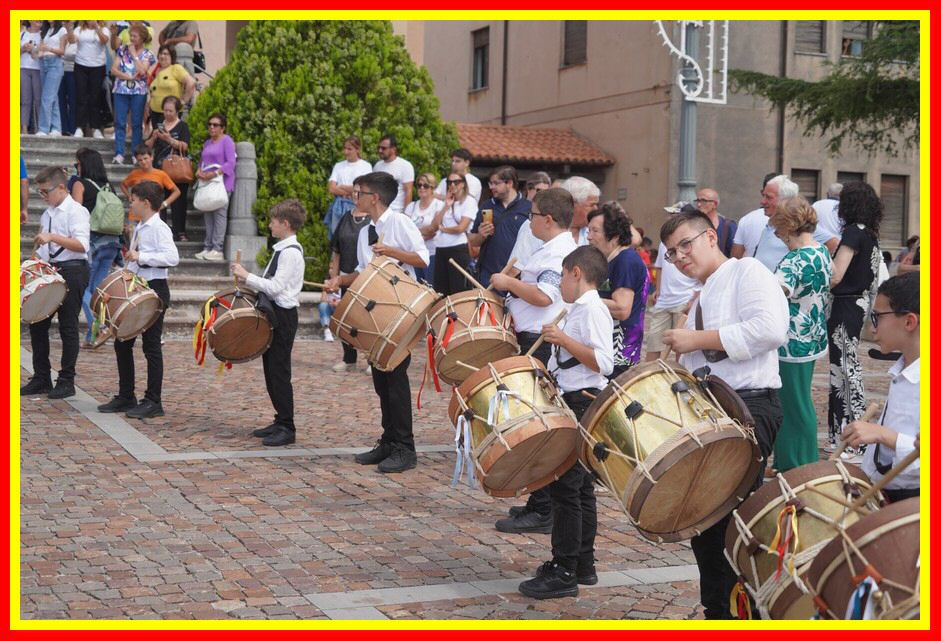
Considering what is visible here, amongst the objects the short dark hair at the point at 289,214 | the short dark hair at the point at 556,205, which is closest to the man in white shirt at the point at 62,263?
the short dark hair at the point at 289,214

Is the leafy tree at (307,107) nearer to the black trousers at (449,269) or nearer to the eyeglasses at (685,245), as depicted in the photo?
the black trousers at (449,269)

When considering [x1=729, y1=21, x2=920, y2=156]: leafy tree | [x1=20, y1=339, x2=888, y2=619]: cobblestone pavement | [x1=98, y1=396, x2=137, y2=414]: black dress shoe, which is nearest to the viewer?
[x1=20, y1=339, x2=888, y2=619]: cobblestone pavement

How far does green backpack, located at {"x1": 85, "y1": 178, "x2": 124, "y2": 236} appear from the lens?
42.5ft

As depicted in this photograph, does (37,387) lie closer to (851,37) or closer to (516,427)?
(516,427)

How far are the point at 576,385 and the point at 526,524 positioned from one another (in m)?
1.14

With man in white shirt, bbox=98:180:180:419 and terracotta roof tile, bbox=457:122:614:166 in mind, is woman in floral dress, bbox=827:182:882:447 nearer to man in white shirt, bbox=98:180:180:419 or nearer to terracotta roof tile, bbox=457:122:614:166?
A: man in white shirt, bbox=98:180:180:419

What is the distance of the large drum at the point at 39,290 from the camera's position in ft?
32.4

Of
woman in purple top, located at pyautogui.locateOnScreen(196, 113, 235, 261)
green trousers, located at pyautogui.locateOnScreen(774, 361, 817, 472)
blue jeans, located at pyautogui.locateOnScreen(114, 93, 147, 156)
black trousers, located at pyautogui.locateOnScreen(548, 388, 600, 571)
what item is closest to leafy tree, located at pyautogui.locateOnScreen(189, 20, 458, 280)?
woman in purple top, located at pyautogui.locateOnScreen(196, 113, 235, 261)

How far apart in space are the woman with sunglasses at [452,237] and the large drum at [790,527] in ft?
27.4

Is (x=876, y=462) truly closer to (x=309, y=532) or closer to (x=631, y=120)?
(x=309, y=532)

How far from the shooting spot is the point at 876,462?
4.06 m

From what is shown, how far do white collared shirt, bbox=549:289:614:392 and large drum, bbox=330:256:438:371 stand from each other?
5.75ft

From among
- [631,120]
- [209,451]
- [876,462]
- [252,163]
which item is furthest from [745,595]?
[631,120]

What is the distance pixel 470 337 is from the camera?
671 centimetres
